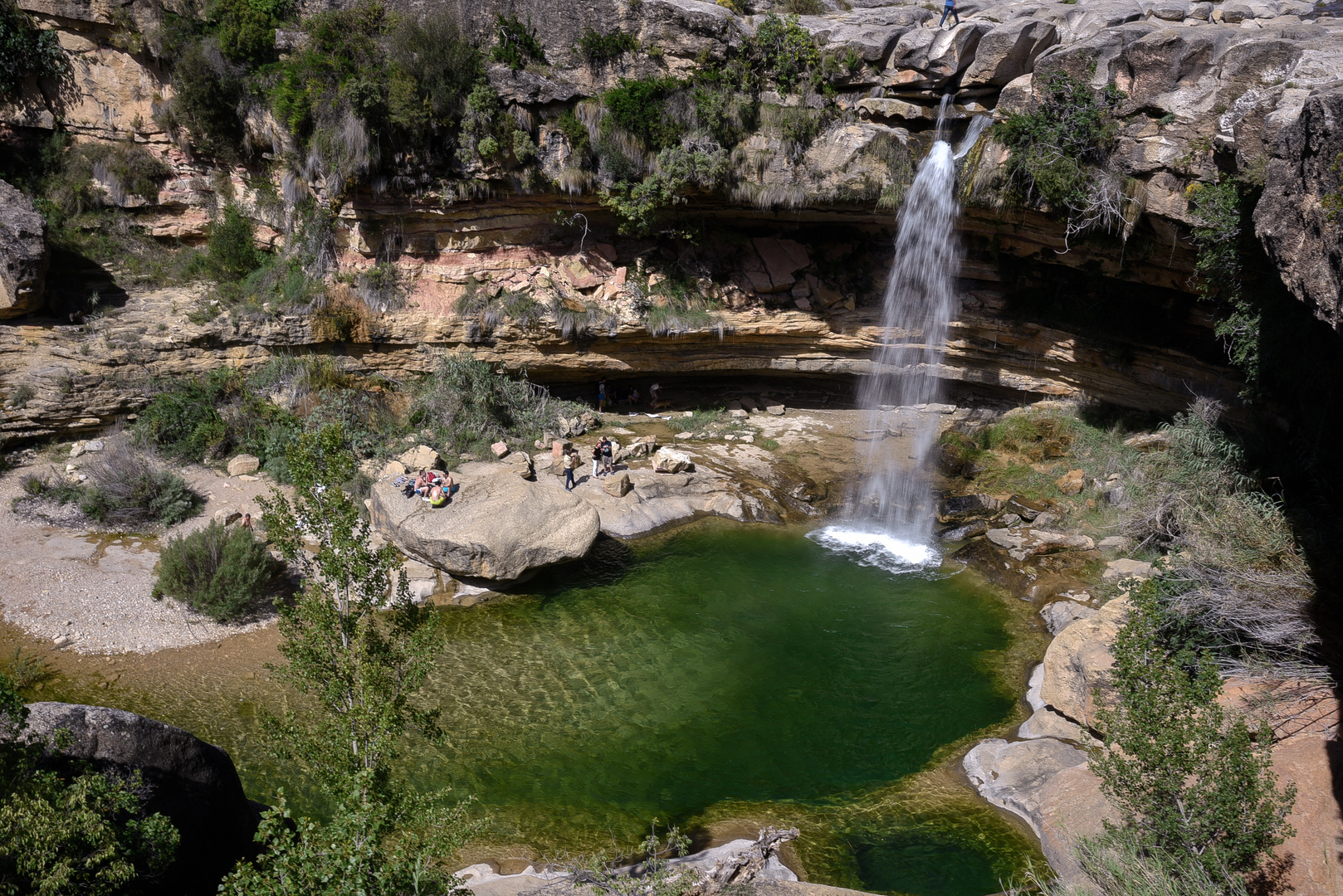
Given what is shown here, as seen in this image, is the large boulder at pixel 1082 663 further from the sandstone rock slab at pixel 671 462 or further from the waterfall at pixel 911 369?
the sandstone rock slab at pixel 671 462

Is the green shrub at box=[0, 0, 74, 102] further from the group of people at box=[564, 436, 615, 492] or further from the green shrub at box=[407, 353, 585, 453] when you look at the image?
the group of people at box=[564, 436, 615, 492]

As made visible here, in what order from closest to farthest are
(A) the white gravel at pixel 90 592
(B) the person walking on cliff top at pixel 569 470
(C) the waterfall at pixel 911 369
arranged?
(A) the white gravel at pixel 90 592 < (C) the waterfall at pixel 911 369 < (B) the person walking on cliff top at pixel 569 470

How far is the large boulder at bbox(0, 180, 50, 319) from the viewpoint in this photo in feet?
54.4

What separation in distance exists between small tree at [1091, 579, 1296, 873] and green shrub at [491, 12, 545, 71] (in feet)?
63.4

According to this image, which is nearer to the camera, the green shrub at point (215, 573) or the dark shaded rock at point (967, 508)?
the green shrub at point (215, 573)

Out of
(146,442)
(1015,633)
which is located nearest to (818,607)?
(1015,633)

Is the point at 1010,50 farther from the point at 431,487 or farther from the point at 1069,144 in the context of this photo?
the point at 431,487

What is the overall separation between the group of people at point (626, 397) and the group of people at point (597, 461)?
374cm

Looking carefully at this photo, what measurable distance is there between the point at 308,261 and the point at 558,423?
8.49m

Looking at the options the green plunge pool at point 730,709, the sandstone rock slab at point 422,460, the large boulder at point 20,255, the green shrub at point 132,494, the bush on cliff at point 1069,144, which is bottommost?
the green plunge pool at point 730,709

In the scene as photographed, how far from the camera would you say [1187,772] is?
7668 mm

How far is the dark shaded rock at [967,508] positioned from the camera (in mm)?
18047

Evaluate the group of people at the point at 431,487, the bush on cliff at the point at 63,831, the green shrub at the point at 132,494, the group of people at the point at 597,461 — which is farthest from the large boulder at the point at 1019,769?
the green shrub at the point at 132,494

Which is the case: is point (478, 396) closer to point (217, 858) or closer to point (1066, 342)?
point (217, 858)
